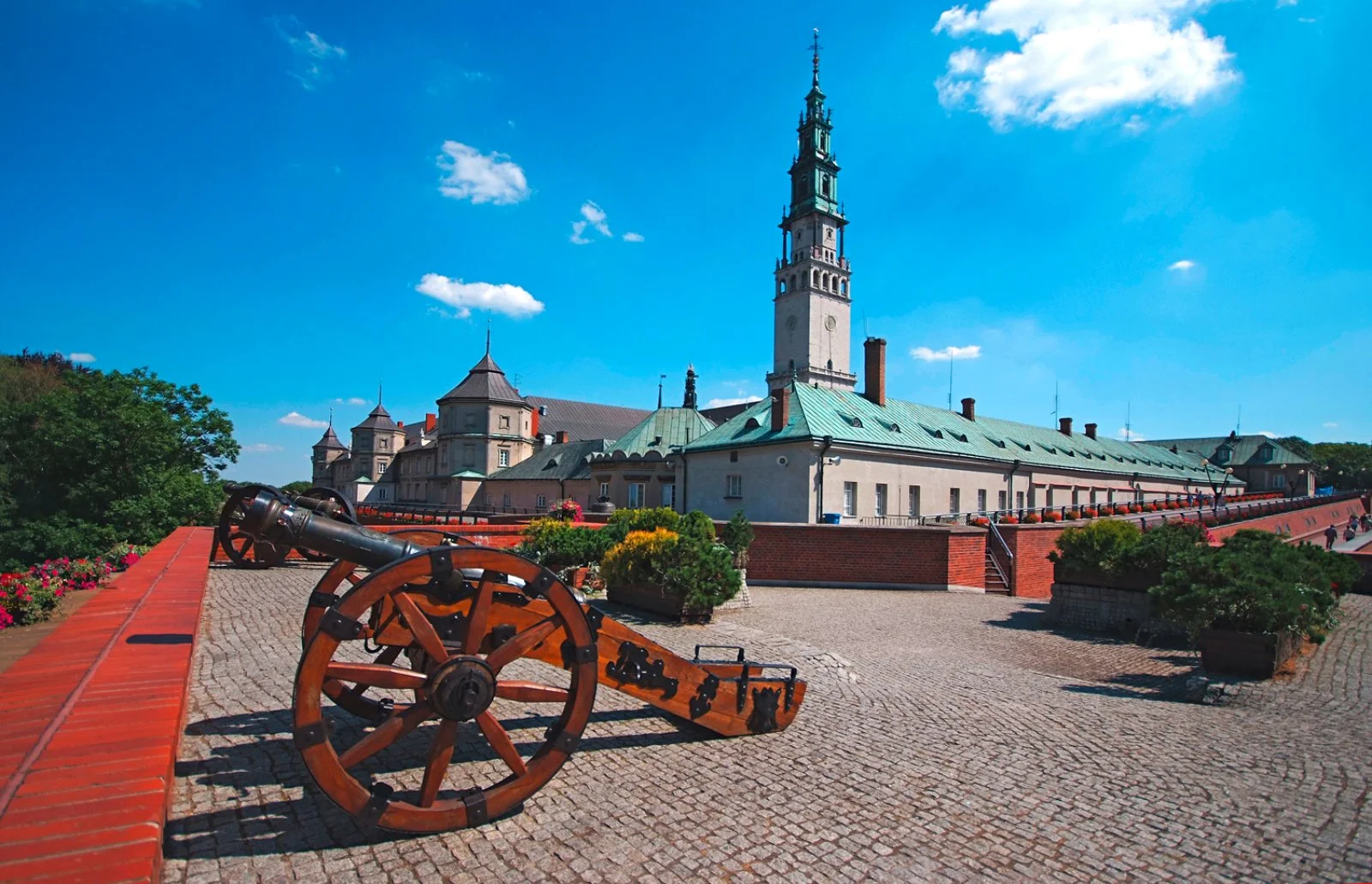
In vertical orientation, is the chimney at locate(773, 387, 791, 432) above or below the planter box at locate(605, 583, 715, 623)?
above

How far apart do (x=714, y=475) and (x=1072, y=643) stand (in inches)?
639

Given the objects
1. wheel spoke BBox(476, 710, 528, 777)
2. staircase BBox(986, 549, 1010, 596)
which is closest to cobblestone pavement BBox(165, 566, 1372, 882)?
wheel spoke BBox(476, 710, 528, 777)

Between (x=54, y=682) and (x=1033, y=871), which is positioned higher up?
(x=54, y=682)

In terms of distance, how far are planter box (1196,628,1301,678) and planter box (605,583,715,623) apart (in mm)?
6039

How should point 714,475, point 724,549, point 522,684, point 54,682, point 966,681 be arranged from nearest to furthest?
point 54,682 < point 522,684 < point 966,681 < point 724,549 < point 714,475

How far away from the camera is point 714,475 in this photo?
1028 inches

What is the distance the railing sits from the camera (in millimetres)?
18562

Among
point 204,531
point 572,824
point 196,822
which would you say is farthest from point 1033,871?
point 204,531

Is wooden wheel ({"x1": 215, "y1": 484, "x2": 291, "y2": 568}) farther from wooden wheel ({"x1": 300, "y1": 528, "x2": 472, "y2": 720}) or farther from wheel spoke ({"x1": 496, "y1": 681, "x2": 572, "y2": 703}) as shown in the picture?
wheel spoke ({"x1": 496, "y1": 681, "x2": 572, "y2": 703})

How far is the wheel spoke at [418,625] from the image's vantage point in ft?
11.0

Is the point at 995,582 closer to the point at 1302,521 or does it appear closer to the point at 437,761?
the point at 437,761

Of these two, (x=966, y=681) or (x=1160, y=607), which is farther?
(x=1160, y=607)

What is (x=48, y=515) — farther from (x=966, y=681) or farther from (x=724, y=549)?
(x=966, y=681)

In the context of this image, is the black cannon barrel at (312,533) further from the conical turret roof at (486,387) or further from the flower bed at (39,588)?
the conical turret roof at (486,387)
